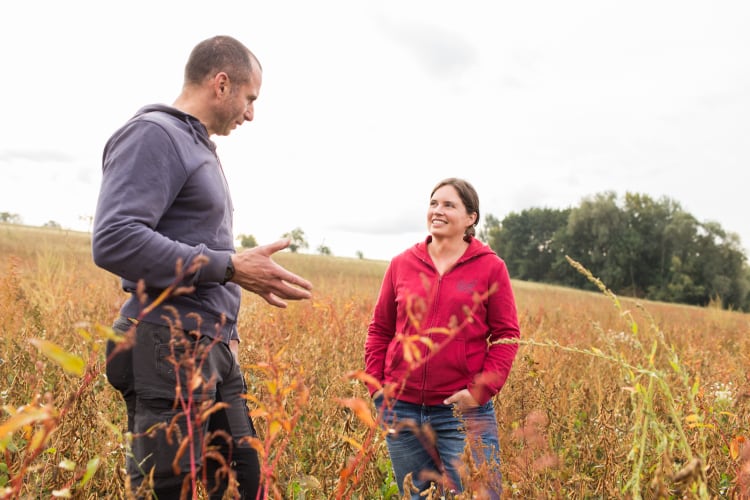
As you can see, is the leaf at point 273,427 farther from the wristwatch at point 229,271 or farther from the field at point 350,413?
the wristwatch at point 229,271

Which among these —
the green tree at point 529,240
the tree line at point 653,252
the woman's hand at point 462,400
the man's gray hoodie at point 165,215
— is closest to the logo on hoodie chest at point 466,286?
the woman's hand at point 462,400

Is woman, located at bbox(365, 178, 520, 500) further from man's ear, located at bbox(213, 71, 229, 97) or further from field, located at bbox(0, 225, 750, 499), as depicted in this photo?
man's ear, located at bbox(213, 71, 229, 97)

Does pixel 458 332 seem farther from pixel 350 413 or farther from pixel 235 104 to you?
pixel 235 104

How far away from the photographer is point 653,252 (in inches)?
2168

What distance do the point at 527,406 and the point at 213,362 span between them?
1.81 m

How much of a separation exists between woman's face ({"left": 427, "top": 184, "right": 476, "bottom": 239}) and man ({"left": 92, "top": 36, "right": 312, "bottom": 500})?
98cm

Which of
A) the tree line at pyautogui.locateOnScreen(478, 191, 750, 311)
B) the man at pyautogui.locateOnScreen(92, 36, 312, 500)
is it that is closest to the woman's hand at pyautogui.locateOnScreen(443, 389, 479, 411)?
the man at pyautogui.locateOnScreen(92, 36, 312, 500)

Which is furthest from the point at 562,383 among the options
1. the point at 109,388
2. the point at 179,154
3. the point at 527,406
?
the point at 179,154

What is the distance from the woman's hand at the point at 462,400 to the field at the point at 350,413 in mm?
176

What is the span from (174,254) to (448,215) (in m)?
1.38

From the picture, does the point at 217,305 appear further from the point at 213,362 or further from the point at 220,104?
the point at 220,104

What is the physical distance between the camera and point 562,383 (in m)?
4.60

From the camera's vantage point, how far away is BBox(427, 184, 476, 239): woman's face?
8.59 feet

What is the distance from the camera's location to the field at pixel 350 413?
0.95m
